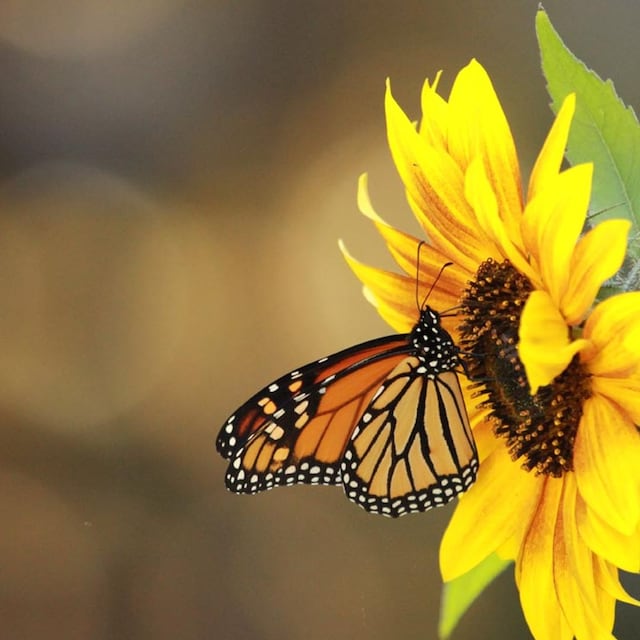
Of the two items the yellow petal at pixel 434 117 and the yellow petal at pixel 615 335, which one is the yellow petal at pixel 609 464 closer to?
the yellow petal at pixel 615 335

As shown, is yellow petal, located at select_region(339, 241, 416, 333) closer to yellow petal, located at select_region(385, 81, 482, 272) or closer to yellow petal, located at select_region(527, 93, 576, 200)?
yellow petal, located at select_region(385, 81, 482, 272)

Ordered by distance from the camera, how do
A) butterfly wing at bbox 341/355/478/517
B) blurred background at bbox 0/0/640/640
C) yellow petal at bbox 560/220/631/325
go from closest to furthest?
yellow petal at bbox 560/220/631/325 < butterfly wing at bbox 341/355/478/517 < blurred background at bbox 0/0/640/640

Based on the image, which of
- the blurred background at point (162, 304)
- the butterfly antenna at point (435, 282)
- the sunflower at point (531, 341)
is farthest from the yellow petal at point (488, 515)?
the blurred background at point (162, 304)

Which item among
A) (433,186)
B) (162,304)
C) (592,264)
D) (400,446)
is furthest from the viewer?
(162,304)

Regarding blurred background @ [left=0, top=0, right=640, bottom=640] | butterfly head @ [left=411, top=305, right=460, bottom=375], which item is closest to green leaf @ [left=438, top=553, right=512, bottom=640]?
butterfly head @ [left=411, top=305, right=460, bottom=375]

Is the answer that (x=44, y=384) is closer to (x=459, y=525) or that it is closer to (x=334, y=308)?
(x=334, y=308)

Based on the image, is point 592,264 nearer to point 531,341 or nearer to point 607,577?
point 531,341

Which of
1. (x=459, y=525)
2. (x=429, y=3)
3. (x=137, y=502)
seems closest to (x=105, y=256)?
(x=137, y=502)

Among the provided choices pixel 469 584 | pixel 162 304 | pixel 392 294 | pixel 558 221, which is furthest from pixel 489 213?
pixel 162 304
